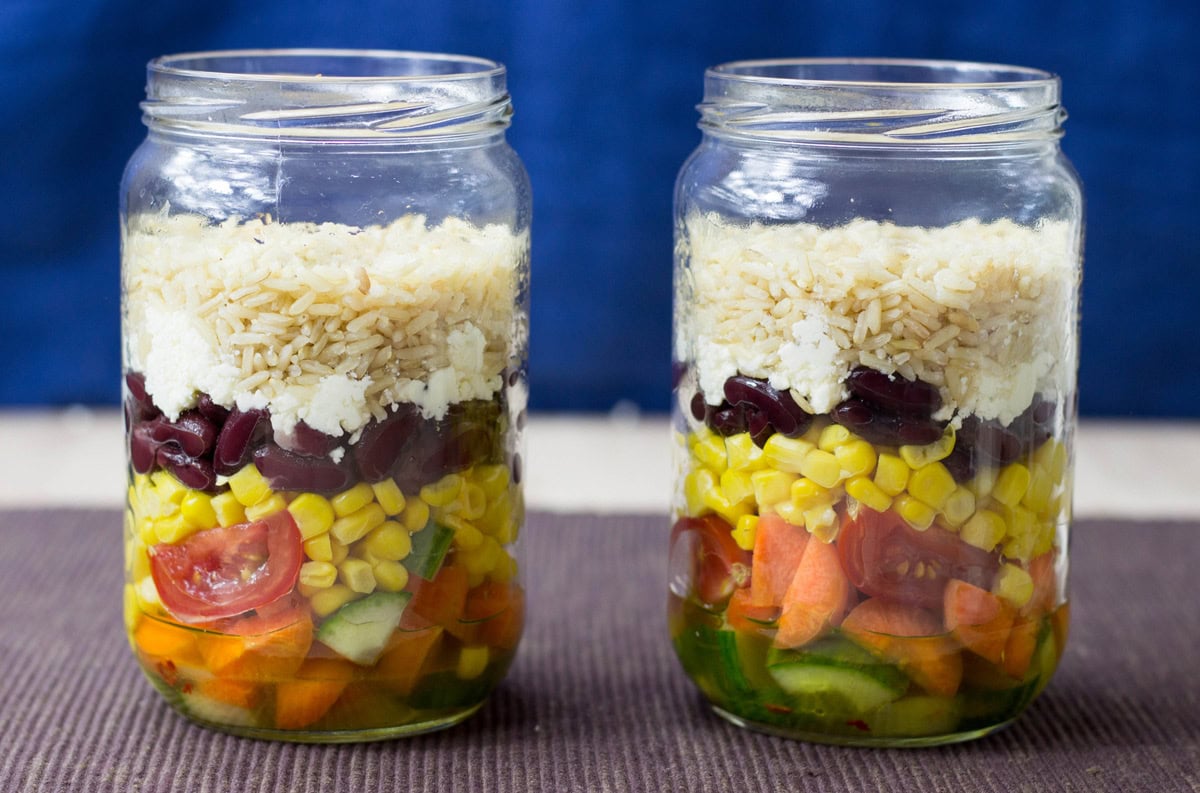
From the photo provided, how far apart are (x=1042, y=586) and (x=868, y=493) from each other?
0.18 metres

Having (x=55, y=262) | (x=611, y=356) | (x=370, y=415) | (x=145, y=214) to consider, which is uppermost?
(x=145, y=214)

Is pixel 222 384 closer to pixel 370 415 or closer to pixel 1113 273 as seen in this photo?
pixel 370 415

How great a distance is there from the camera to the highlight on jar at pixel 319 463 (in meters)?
1.02

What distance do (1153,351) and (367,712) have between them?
143cm

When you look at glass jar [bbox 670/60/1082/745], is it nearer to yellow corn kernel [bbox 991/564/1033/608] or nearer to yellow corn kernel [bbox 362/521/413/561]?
yellow corn kernel [bbox 991/564/1033/608]

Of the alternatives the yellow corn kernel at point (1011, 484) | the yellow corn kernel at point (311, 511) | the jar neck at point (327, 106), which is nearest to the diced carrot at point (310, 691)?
the yellow corn kernel at point (311, 511)

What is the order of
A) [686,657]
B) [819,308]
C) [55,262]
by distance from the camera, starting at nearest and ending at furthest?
[819,308]
[686,657]
[55,262]

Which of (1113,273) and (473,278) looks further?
(1113,273)

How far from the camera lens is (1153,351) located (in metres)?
2.15

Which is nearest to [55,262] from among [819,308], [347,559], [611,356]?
[611,356]

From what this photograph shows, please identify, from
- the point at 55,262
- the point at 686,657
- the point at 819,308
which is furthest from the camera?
the point at 55,262

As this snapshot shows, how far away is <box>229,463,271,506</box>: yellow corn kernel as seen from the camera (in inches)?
41.0

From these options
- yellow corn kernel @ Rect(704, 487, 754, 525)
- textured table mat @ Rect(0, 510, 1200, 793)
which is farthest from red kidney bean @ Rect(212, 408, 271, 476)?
yellow corn kernel @ Rect(704, 487, 754, 525)

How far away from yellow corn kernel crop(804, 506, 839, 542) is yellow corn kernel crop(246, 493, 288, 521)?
0.35 metres
